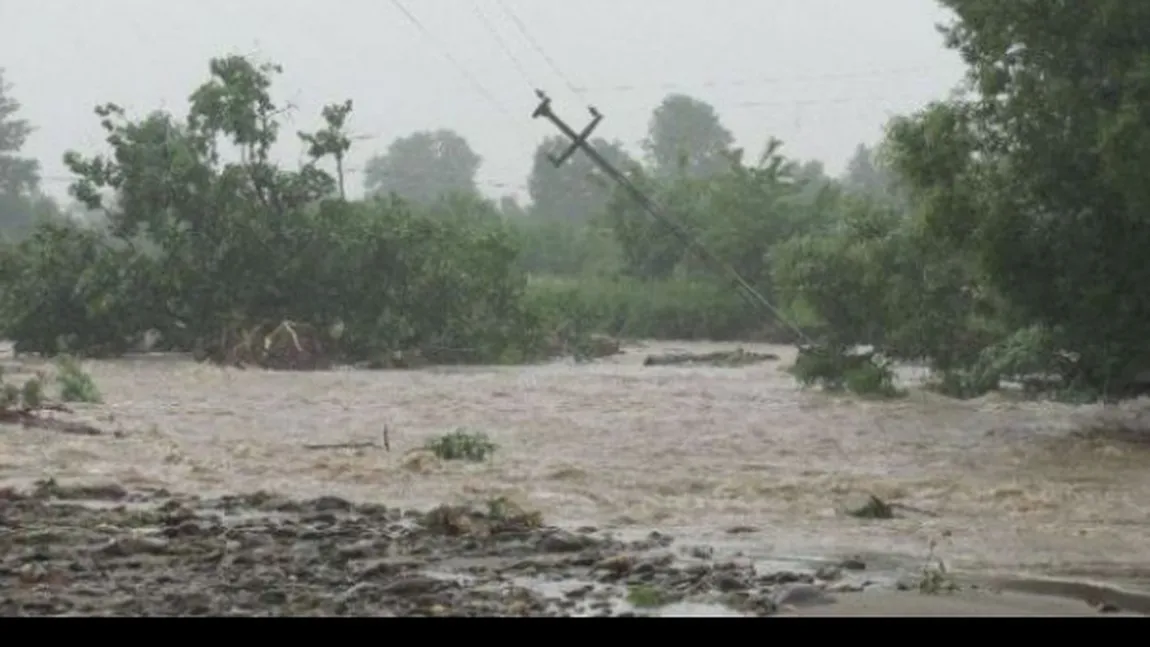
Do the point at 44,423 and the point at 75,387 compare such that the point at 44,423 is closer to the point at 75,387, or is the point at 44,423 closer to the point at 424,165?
the point at 75,387

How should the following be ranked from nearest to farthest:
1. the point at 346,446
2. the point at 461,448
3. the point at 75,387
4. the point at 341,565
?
the point at 341,565 → the point at 461,448 → the point at 346,446 → the point at 75,387

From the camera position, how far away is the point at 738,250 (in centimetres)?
4503

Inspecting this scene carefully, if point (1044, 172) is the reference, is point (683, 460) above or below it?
below

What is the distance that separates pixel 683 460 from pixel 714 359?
1834cm

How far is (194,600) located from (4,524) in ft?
10.3

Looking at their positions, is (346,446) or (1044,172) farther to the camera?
(346,446)

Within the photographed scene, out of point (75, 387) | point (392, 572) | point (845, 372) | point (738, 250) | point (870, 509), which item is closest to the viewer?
point (392, 572)

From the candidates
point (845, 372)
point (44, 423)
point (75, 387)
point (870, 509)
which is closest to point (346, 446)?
point (44, 423)

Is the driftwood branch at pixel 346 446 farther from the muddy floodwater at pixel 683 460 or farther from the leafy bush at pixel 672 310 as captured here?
the leafy bush at pixel 672 310

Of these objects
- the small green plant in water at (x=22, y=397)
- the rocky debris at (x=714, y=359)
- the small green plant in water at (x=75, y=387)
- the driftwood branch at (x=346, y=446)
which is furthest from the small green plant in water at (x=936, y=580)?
the rocky debris at (x=714, y=359)

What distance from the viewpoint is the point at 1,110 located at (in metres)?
77.1

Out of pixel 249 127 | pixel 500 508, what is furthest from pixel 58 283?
pixel 500 508

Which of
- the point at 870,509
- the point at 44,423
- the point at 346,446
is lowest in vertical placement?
the point at 870,509
